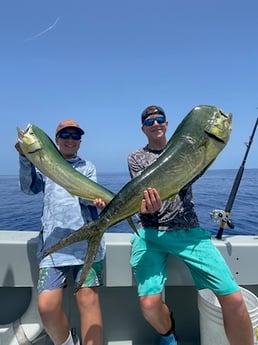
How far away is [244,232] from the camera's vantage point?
281 inches

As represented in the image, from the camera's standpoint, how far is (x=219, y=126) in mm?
1819

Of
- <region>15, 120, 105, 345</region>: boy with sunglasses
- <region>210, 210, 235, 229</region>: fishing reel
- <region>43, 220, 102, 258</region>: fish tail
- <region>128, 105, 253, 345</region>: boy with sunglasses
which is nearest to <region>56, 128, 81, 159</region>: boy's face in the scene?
<region>15, 120, 105, 345</region>: boy with sunglasses

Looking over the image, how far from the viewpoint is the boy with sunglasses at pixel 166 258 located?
2.11 meters

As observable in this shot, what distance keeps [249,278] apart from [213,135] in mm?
1532

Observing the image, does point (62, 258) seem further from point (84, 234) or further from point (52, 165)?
point (52, 165)

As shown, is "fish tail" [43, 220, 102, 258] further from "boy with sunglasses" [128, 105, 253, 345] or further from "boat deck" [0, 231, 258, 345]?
"boat deck" [0, 231, 258, 345]

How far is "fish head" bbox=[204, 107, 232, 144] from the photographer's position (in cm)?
181

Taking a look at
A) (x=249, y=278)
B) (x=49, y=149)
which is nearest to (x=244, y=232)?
(x=249, y=278)

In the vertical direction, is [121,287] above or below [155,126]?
below

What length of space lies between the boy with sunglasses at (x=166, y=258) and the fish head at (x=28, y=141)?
91 centimetres

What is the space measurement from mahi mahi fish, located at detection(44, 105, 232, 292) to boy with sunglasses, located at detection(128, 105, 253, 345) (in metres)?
0.36

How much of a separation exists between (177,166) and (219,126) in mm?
341

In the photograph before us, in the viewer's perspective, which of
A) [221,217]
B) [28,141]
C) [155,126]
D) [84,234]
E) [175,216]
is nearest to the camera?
[84,234]

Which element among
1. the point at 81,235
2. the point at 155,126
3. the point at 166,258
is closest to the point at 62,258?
the point at 81,235
